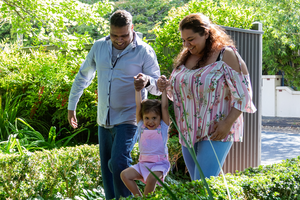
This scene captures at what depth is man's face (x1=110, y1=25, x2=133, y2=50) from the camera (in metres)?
2.76

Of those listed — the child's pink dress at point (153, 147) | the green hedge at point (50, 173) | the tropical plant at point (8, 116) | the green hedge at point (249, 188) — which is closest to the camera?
the green hedge at point (249, 188)

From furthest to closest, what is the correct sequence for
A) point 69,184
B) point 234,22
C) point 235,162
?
point 234,22, point 235,162, point 69,184

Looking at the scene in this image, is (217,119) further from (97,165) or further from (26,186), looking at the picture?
(26,186)

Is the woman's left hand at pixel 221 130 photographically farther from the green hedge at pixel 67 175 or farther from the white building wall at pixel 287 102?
the white building wall at pixel 287 102

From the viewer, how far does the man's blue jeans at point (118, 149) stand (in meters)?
2.83

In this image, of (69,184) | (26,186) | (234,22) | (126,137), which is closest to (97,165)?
(69,184)

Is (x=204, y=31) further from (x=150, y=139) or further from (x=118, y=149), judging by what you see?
(x=118, y=149)

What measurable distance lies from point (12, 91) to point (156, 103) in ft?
15.4

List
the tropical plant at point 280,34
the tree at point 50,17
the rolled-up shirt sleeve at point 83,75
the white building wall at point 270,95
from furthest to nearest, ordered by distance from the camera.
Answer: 1. the white building wall at point 270,95
2. the tropical plant at point 280,34
3. the tree at point 50,17
4. the rolled-up shirt sleeve at point 83,75

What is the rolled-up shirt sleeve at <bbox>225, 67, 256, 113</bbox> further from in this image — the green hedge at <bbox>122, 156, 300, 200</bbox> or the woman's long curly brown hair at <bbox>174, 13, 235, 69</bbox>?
the green hedge at <bbox>122, 156, 300, 200</bbox>

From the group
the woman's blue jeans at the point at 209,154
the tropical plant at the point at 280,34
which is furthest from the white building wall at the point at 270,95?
the woman's blue jeans at the point at 209,154

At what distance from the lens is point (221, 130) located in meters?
2.39

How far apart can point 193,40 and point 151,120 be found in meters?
0.77

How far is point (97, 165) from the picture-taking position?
384 cm
